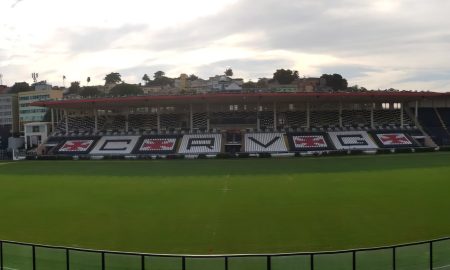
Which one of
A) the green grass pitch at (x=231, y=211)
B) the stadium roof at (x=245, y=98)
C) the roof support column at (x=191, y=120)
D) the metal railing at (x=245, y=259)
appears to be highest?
the stadium roof at (x=245, y=98)

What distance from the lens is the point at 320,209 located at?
19.1 metres

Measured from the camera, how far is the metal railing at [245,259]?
7930 mm

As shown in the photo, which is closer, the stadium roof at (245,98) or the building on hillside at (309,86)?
the stadium roof at (245,98)

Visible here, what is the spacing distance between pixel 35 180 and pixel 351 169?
76.3 feet

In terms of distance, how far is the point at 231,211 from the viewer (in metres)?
19.2

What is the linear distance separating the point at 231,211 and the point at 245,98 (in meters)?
39.0

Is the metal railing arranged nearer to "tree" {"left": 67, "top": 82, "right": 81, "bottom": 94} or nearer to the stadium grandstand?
the stadium grandstand

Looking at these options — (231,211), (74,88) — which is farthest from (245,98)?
(74,88)

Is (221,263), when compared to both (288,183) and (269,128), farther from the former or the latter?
(269,128)

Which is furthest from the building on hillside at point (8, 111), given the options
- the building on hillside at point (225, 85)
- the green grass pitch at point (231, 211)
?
the green grass pitch at point (231, 211)

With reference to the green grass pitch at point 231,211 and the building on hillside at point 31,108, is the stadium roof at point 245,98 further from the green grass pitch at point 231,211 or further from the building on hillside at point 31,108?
the building on hillside at point 31,108

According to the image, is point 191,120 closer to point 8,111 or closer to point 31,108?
point 31,108

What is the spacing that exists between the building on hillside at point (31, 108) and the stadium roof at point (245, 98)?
40.8 meters

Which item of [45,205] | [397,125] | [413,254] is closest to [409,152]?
[397,125]
